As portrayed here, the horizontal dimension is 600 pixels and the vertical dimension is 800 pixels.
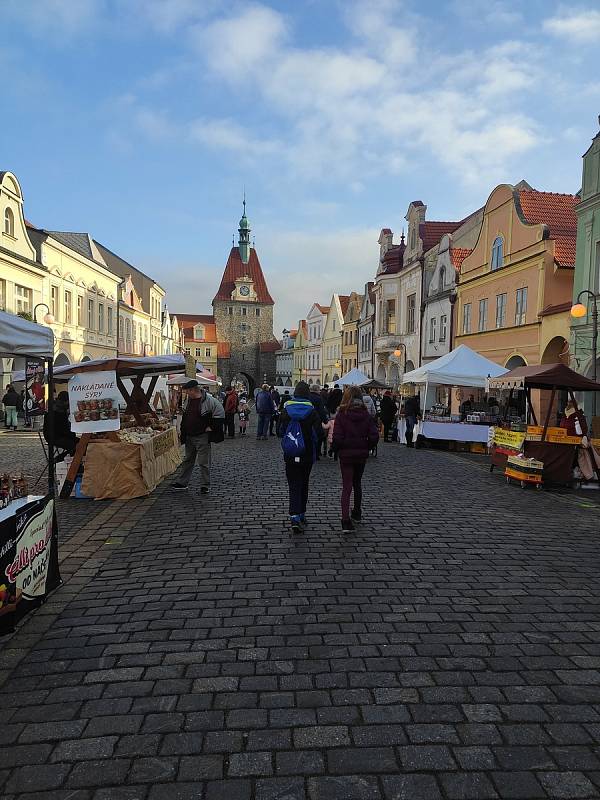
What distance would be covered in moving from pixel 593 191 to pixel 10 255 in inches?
914

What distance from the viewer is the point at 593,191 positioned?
57.1ft

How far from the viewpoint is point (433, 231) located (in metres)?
34.8

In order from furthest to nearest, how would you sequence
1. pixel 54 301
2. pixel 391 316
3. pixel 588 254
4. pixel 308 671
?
pixel 391 316, pixel 54 301, pixel 588 254, pixel 308 671

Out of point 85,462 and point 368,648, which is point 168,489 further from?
point 368,648

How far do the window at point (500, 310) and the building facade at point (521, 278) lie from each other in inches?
1.7

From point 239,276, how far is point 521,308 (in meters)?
67.7

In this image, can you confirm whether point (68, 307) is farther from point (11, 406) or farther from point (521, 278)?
point (521, 278)

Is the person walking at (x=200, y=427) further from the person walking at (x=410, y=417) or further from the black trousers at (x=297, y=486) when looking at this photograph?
the person walking at (x=410, y=417)

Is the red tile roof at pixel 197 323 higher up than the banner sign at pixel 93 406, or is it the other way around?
the red tile roof at pixel 197 323

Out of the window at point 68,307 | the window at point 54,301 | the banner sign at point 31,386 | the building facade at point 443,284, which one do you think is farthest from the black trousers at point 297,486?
the window at point 68,307

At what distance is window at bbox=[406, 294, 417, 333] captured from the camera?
35156mm

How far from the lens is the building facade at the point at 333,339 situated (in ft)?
192

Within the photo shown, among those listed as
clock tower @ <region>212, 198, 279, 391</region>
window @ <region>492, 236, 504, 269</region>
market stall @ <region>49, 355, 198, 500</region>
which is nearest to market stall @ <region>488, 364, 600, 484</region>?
market stall @ <region>49, 355, 198, 500</region>

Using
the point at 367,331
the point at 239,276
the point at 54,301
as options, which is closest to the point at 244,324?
the point at 239,276
